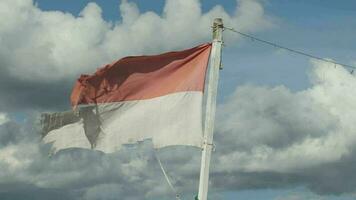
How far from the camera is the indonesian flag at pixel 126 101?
2495 centimetres

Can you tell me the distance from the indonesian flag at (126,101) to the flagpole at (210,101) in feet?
3.92

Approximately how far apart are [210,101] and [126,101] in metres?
4.51

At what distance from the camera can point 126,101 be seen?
26016mm

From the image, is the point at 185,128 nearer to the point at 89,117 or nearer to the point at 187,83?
the point at 187,83

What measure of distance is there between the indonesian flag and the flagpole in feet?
3.92

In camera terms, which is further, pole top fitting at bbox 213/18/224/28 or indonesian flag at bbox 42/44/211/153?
indonesian flag at bbox 42/44/211/153

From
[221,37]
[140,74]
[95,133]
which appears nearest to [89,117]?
[95,133]

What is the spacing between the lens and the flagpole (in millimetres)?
22141

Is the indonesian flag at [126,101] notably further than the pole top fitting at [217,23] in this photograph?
Yes

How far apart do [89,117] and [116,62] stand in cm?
211

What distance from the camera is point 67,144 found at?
2589 cm

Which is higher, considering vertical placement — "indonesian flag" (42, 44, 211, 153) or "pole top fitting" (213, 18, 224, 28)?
"pole top fitting" (213, 18, 224, 28)

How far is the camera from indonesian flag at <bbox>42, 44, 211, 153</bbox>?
2495cm

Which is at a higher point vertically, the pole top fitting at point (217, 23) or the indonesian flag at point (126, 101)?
the pole top fitting at point (217, 23)
